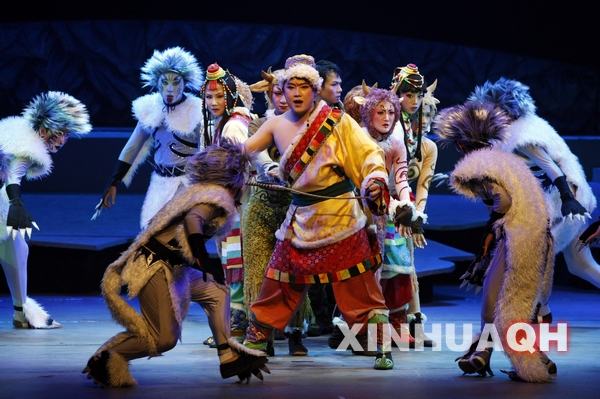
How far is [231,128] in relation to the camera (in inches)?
203

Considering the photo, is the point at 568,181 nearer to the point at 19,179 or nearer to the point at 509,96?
the point at 509,96

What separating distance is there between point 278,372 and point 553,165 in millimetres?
2351

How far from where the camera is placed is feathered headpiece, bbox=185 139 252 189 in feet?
13.5

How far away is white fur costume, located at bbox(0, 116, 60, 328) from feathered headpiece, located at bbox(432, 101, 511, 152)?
261 centimetres

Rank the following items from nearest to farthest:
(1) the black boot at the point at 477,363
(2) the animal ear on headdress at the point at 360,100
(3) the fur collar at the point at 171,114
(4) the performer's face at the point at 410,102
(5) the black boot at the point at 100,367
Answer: (5) the black boot at the point at 100,367 < (1) the black boot at the point at 477,363 < (2) the animal ear on headdress at the point at 360,100 < (4) the performer's face at the point at 410,102 < (3) the fur collar at the point at 171,114

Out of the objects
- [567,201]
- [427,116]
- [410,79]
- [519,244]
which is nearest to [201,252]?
[519,244]

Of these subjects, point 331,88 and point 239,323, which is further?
point 331,88

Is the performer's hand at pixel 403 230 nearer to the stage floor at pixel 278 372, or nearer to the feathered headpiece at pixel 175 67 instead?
the stage floor at pixel 278 372

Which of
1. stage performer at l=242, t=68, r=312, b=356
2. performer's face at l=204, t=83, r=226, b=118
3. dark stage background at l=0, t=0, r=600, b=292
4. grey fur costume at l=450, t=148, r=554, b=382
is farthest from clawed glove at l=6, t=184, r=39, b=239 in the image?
dark stage background at l=0, t=0, r=600, b=292

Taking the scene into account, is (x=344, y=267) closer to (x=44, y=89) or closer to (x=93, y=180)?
(x=93, y=180)

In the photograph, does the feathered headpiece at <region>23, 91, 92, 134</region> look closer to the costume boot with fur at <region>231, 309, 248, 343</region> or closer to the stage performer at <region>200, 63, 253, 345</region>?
the stage performer at <region>200, 63, 253, 345</region>

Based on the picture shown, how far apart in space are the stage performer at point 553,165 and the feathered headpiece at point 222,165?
1.85m

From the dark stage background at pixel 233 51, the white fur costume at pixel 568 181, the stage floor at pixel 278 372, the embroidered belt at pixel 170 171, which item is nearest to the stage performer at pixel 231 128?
the stage floor at pixel 278 372

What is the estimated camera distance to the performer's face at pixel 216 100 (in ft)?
17.5
